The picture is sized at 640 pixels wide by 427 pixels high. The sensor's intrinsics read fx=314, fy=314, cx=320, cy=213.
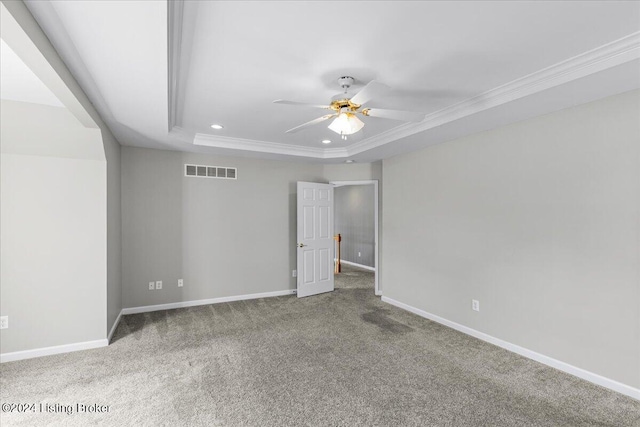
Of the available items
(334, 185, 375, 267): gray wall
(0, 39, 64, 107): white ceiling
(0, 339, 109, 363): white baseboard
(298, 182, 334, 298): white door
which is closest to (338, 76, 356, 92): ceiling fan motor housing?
(0, 39, 64, 107): white ceiling

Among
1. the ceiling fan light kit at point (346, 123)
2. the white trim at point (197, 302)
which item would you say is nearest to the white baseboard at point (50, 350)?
the white trim at point (197, 302)

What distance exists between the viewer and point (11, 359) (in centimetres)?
308

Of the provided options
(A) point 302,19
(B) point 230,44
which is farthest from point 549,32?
(B) point 230,44

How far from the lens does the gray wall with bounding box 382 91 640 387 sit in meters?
2.55

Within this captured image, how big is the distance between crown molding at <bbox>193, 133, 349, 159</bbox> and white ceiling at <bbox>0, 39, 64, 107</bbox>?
167 cm

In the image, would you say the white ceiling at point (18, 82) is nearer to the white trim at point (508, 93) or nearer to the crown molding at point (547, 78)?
the white trim at point (508, 93)

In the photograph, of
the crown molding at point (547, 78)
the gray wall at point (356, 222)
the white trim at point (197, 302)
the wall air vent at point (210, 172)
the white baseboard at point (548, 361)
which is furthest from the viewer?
the gray wall at point (356, 222)

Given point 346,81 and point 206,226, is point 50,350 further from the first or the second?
point 346,81

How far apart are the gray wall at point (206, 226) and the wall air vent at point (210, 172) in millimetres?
69

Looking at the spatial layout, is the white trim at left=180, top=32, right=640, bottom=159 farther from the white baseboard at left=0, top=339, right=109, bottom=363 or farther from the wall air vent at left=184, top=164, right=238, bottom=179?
the white baseboard at left=0, top=339, right=109, bottom=363

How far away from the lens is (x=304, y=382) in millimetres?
2670

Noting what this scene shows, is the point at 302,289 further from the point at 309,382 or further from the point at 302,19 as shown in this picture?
the point at 302,19

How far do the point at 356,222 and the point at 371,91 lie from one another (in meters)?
6.63

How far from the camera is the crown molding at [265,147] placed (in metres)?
4.38
